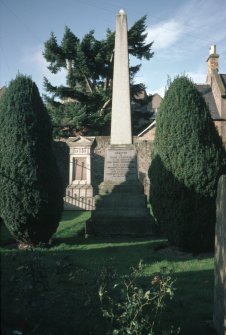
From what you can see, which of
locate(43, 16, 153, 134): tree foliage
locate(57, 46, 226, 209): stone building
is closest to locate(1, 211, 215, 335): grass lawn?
locate(57, 46, 226, 209): stone building

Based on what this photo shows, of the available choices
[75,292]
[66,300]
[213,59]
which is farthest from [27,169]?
[213,59]

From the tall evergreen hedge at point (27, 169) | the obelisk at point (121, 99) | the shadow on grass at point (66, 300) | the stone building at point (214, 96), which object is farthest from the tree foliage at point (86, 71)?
the shadow on grass at point (66, 300)

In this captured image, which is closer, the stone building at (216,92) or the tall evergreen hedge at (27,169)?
the tall evergreen hedge at (27,169)

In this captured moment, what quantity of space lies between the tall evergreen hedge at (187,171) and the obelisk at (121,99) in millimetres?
3490

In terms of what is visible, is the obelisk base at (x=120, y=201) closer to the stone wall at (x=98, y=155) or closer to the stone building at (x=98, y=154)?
the stone building at (x=98, y=154)

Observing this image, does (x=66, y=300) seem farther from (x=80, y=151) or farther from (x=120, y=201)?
(x=80, y=151)

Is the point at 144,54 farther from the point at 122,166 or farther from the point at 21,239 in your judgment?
the point at 21,239

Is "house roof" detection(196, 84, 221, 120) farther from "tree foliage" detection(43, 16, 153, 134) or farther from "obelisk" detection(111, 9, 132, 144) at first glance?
"obelisk" detection(111, 9, 132, 144)

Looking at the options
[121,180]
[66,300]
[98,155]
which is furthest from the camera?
[98,155]

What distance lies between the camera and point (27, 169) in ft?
28.0

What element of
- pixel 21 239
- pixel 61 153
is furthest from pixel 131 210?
pixel 61 153

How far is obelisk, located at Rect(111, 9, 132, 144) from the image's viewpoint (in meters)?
12.3

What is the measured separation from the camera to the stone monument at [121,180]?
10.6 metres

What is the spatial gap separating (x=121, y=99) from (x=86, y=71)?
1688cm
